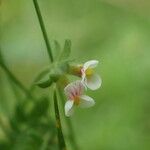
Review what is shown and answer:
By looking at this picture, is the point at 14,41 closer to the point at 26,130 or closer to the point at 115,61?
the point at 115,61

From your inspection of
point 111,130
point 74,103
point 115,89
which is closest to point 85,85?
point 74,103

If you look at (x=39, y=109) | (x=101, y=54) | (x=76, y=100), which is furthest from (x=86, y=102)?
(x=101, y=54)

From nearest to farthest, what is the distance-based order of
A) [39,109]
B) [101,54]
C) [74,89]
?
[74,89], [39,109], [101,54]

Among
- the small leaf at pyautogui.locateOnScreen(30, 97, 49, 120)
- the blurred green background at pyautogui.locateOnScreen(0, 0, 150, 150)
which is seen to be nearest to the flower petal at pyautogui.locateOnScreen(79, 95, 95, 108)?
the small leaf at pyautogui.locateOnScreen(30, 97, 49, 120)

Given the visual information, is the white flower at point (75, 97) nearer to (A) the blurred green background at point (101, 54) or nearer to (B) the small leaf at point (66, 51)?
(B) the small leaf at point (66, 51)

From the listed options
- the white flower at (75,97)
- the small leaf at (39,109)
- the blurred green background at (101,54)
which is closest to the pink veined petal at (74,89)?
the white flower at (75,97)

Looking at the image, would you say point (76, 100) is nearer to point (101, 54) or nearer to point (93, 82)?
point (93, 82)

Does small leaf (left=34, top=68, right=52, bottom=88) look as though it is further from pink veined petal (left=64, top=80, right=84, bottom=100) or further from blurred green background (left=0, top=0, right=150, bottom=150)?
blurred green background (left=0, top=0, right=150, bottom=150)

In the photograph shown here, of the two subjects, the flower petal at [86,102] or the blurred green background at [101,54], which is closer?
the flower petal at [86,102]
